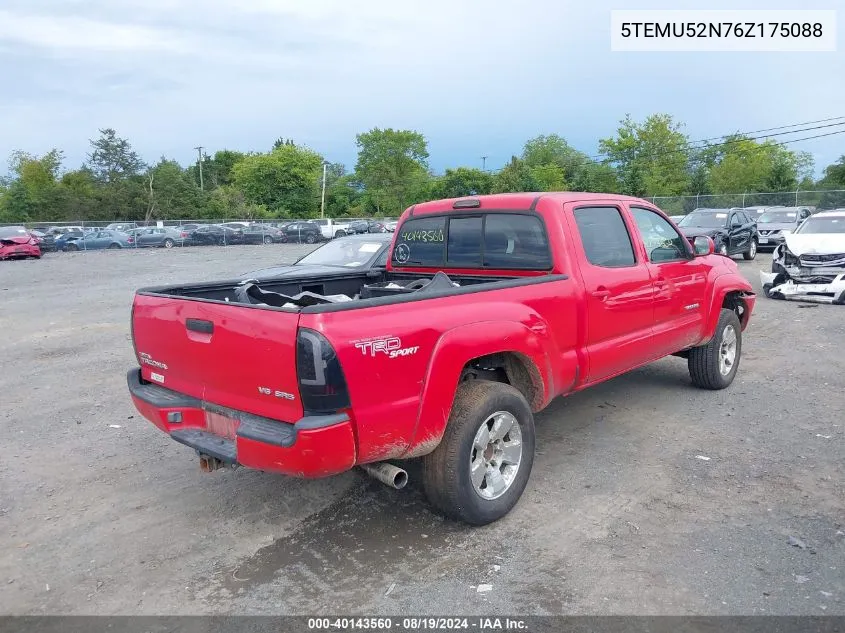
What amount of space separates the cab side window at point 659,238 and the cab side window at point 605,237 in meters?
0.28

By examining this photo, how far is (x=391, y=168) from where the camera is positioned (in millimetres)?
88750

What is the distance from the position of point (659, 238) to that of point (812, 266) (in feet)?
26.7

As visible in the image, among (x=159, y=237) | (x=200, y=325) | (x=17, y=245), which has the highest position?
(x=159, y=237)

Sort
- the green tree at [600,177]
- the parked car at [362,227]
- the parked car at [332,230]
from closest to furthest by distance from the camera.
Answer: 1. the parked car at [332,230]
2. the parked car at [362,227]
3. the green tree at [600,177]

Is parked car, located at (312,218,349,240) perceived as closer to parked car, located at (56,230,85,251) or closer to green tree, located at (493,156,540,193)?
green tree, located at (493,156,540,193)

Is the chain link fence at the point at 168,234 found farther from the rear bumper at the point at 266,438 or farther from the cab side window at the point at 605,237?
the cab side window at the point at 605,237

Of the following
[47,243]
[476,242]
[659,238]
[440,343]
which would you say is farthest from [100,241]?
[440,343]

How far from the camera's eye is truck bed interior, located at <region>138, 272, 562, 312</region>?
398cm

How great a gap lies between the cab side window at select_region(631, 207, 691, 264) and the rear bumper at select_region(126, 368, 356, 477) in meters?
3.33

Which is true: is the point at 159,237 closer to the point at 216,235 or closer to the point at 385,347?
the point at 216,235

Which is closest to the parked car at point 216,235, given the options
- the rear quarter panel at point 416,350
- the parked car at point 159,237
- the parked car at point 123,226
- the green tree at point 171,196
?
the parked car at point 159,237

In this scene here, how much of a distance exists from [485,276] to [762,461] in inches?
95.1

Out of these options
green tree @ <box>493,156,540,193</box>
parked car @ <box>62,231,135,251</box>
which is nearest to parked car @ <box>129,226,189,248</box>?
parked car @ <box>62,231,135,251</box>

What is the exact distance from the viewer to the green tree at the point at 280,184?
3452 inches
